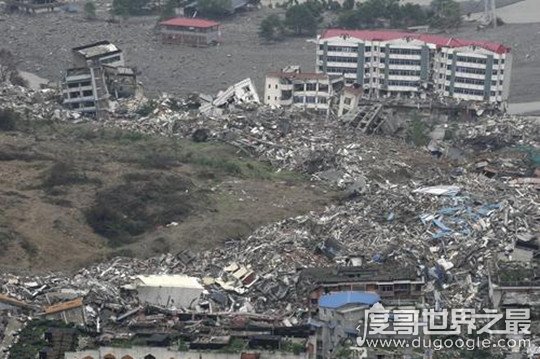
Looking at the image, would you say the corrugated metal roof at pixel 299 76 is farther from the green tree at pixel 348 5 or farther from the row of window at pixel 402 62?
the green tree at pixel 348 5

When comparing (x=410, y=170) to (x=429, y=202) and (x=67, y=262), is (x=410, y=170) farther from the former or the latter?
(x=67, y=262)

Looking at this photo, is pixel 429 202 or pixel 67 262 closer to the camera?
pixel 67 262

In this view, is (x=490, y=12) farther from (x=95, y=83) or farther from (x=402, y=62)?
(x=95, y=83)

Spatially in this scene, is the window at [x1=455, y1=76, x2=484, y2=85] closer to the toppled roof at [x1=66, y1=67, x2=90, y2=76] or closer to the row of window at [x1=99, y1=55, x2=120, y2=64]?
the row of window at [x1=99, y1=55, x2=120, y2=64]

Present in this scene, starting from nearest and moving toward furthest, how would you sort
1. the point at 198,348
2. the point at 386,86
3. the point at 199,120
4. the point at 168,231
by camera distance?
A: 1. the point at 198,348
2. the point at 168,231
3. the point at 199,120
4. the point at 386,86

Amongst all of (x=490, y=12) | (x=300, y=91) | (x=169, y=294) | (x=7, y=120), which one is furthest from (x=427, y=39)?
(x=169, y=294)

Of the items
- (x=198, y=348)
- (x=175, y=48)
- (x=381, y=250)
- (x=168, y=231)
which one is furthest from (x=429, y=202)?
(x=175, y=48)

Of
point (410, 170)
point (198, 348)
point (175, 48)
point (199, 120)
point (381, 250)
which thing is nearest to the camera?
point (198, 348)
